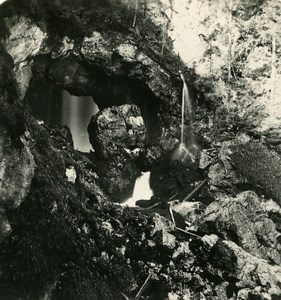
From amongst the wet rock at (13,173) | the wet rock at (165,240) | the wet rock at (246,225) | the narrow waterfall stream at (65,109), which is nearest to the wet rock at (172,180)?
the wet rock at (246,225)

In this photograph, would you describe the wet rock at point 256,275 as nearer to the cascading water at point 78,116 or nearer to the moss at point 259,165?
the moss at point 259,165

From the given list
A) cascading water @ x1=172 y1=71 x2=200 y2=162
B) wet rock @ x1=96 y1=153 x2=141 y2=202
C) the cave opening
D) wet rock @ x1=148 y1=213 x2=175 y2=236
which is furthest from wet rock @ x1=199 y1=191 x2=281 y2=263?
the cave opening

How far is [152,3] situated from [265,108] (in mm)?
1548

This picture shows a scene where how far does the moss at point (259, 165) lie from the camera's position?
379 cm

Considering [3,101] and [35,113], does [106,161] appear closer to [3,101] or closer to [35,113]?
[35,113]

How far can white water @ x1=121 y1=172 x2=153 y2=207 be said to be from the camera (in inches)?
164

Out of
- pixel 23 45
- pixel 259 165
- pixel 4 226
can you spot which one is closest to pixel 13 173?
pixel 4 226

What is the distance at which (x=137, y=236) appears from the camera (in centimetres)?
353

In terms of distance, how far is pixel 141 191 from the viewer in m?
4.23

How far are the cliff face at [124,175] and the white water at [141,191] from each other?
0.27 ft

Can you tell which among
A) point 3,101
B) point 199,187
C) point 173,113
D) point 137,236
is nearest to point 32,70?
point 3,101

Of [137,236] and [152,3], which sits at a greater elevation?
[152,3]

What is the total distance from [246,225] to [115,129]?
1.65 m

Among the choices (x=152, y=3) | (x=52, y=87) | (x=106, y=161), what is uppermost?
(x=152, y=3)
